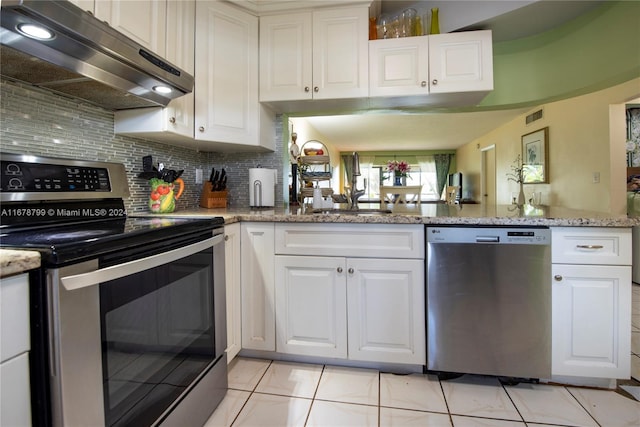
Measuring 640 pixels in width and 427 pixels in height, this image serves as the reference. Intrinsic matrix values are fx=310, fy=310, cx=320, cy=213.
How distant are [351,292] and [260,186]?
3.09ft

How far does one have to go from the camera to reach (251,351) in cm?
177

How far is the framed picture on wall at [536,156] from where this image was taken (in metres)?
4.15

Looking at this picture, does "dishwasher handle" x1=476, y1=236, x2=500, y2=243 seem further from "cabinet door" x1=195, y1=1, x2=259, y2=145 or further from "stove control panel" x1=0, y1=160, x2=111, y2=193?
"stove control panel" x1=0, y1=160, x2=111, y2=193

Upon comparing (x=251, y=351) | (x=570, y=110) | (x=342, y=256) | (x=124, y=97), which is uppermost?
(x=570, y=110)

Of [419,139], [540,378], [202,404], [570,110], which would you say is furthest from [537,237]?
[419,139]

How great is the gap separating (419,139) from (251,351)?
689 cm

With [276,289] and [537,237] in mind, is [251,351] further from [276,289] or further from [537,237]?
[537,237]

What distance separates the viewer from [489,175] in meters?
6.75

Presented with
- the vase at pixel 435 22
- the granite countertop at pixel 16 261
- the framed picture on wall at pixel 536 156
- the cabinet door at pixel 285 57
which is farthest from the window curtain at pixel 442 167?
the granite countertop at pixel 16 261

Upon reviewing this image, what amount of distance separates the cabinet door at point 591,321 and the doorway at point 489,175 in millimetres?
5330

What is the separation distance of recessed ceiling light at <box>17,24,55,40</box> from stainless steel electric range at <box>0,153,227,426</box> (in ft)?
1.37

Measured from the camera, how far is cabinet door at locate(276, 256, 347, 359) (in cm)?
160

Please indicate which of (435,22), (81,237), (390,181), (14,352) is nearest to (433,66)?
(435,22)

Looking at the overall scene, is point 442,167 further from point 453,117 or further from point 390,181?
point 453,117
